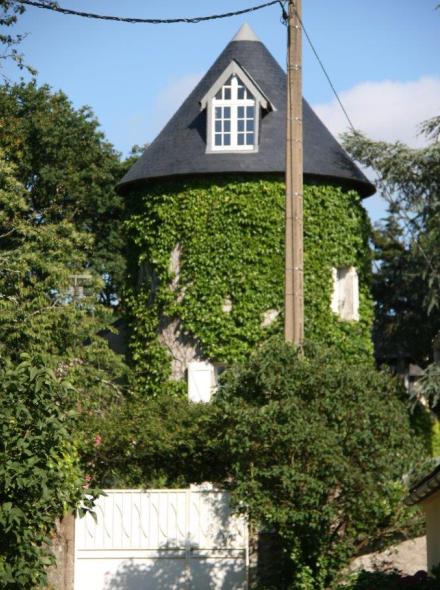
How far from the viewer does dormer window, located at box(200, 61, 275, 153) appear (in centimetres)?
2866

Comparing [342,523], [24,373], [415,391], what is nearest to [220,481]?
[342,523]

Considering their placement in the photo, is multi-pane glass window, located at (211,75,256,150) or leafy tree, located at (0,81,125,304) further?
leafy tree, located at (0,81,125,304)

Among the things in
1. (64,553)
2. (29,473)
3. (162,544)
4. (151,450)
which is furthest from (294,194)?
(29,473)

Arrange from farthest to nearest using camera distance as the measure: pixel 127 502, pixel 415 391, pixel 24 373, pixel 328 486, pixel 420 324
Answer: pixel 420 324 < pixel 415 391 < pixel 127 502 < pixel 328 486 < pixel 24 373

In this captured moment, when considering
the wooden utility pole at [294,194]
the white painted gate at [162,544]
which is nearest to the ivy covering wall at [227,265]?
the white painted gate at [162,544]

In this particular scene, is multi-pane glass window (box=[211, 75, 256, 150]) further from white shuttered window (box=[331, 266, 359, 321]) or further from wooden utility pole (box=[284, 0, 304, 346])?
wooden utility pole (box=[284, 0, 304, 346])

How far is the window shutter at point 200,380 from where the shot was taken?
27516 millimetres

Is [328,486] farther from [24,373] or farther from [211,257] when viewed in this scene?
[211,257]

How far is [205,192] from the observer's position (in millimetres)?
28062

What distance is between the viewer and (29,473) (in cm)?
1182

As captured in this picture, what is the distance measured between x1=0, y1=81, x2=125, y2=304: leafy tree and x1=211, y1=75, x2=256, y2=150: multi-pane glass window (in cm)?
1254

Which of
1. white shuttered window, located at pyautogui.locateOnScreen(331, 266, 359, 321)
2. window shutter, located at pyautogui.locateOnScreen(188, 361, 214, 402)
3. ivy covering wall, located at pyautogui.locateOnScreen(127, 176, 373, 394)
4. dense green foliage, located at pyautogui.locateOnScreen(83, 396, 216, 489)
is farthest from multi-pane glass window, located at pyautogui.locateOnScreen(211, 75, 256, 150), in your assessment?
dense green foliage, located at pyautogui.locateOnScreen(83, 396, 216, 489)

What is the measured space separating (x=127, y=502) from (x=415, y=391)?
9953 millimetres

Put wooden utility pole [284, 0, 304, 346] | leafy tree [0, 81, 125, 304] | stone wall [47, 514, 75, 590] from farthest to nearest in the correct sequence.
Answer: leafy tree [0, 81, 125, 304] < stone wall [47, 514, 75, 590] < wooden utility pole [284, 0, 304, 346]
